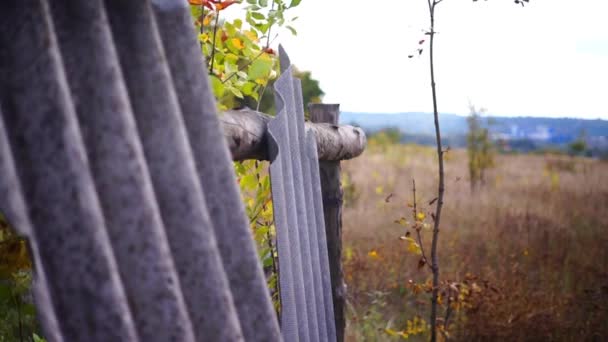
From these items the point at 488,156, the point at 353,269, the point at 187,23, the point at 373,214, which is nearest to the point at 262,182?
the point at 187,23

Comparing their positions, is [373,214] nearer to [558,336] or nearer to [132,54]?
[558,336]

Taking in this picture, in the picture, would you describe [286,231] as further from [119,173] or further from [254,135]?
[119,173]

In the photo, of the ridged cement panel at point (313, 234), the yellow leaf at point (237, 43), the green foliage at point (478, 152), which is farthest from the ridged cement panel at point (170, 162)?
the green foliage at point (478, 152)

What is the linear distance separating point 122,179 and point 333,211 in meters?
1.67

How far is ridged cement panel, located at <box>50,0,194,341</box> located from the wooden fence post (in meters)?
1.62

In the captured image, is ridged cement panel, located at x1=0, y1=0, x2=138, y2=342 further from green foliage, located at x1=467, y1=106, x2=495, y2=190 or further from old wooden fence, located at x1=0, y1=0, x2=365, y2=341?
green foliage, located at x1=467, y1=106, x2=495, y2=190

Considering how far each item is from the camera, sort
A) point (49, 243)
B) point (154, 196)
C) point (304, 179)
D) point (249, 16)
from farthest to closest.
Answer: point (249, 16) → point (304, 179) → point (154, 196) → point (49, 243)

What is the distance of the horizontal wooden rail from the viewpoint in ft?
5.34

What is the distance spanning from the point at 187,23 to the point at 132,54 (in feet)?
0.53

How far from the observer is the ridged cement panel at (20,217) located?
906 mm

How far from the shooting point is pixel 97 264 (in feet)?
3.12

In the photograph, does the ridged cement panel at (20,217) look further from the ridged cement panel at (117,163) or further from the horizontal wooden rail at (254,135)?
the horizontal wooden rail at (254,135)

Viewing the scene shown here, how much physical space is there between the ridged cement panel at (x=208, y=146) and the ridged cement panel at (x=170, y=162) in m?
0.05

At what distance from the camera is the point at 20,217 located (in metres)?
0.91
